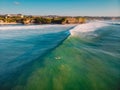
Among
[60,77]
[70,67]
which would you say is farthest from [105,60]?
[60,77]

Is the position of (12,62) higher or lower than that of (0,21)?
higher

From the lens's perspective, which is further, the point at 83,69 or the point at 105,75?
the point at 83,69

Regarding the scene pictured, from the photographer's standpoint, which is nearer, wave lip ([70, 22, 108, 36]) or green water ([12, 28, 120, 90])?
green water ([12, 28, 120, 90])

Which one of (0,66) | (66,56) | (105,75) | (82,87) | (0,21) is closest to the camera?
(82,87)

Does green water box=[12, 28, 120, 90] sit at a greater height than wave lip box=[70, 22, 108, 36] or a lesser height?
greater

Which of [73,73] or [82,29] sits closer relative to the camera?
[73,73]

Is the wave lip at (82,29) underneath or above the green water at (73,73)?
underneath

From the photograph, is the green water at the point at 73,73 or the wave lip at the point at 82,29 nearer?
the green water at the point at 73,73

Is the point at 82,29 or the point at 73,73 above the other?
the point at 73,73

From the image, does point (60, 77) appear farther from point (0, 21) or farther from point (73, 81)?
point (0, 21)

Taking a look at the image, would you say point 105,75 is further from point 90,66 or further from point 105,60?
point 105,60

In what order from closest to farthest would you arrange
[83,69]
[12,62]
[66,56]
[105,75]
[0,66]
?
1. [105,75]
2. [83,69]
3. [0,66]
4. [12,62]
5. [66,56]
